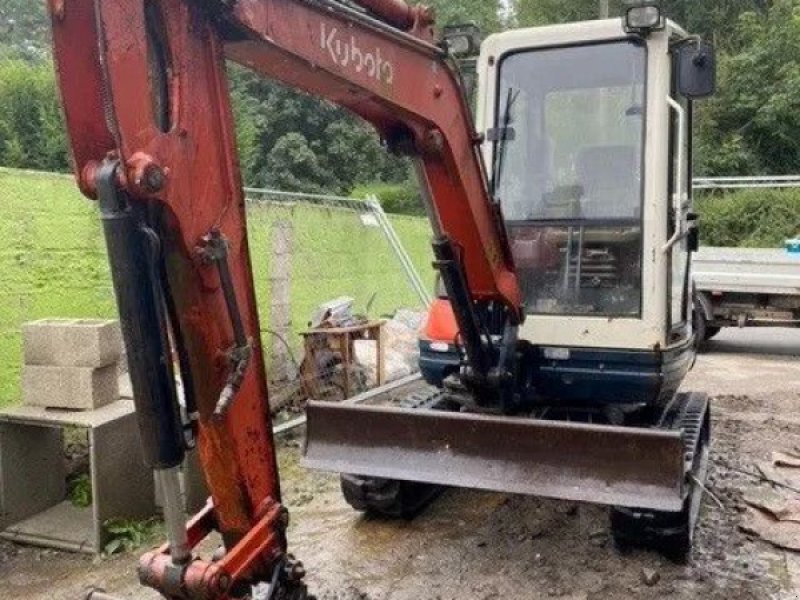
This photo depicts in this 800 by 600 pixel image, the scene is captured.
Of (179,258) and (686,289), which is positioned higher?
(179,258)

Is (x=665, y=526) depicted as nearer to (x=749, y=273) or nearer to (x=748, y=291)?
(x=748, y=291)

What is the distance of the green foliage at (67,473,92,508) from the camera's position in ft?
15.8

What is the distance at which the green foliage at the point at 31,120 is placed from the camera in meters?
13.0

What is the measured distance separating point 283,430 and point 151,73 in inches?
173

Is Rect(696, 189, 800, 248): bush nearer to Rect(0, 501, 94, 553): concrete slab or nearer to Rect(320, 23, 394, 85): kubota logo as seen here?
Rect(0, 501, 94, 553): concrete slab

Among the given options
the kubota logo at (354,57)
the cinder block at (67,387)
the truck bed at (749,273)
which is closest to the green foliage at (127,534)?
the cinder block at (67,387)

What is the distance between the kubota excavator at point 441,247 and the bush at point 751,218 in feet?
50.5

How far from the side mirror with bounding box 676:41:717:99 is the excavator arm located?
179 cm

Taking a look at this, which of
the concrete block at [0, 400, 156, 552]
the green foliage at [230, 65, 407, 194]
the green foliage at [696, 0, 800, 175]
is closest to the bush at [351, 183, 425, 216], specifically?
the green foliage at [230, 65, 407, 194]

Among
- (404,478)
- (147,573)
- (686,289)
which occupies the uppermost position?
(686,289)

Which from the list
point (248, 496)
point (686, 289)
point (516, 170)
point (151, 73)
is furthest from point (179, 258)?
point (686, 289)

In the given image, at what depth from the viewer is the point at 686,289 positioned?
4.99 m

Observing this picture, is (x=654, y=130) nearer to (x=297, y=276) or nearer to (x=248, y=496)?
(x=248, y=496)

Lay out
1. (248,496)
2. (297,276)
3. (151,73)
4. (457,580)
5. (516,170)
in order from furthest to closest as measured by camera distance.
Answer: (297,276), (516,170), (457,580), (248,496), (151,73)
